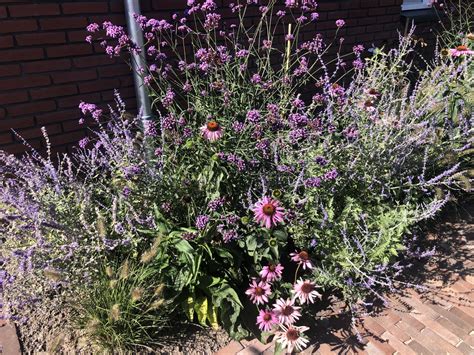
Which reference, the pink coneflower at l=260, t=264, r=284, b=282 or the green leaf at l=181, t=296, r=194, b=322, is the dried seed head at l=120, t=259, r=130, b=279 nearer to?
the green leaf at l=181, t=296, r=194, b=322

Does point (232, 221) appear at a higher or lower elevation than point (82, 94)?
lower

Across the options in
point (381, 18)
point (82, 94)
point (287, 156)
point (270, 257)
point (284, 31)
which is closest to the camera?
point (270, 257)

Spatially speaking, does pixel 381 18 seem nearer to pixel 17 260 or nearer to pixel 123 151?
pixel 123 151

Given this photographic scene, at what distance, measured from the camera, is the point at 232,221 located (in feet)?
8.17

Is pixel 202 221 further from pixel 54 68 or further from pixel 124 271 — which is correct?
pixel 54 68

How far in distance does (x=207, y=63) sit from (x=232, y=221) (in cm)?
114

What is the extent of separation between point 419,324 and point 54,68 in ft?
10.8

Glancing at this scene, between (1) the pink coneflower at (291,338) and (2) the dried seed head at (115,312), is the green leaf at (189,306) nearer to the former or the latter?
(2) the dried seed head at (115,312)

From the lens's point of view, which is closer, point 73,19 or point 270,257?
point 270,257

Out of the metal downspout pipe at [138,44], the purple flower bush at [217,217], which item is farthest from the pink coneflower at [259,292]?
the metal downspout pipe at [138,44]

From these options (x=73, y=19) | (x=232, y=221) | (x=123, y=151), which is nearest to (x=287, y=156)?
(x=232, y=221)

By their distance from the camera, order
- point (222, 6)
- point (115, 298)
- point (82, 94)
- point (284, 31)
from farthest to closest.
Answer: point (284, 31) → point (222, 6) → point (82, 94) → point (115, 298)

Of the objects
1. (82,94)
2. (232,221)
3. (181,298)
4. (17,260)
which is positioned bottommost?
(181,298)

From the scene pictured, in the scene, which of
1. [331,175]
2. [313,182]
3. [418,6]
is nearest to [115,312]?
[313,182]
